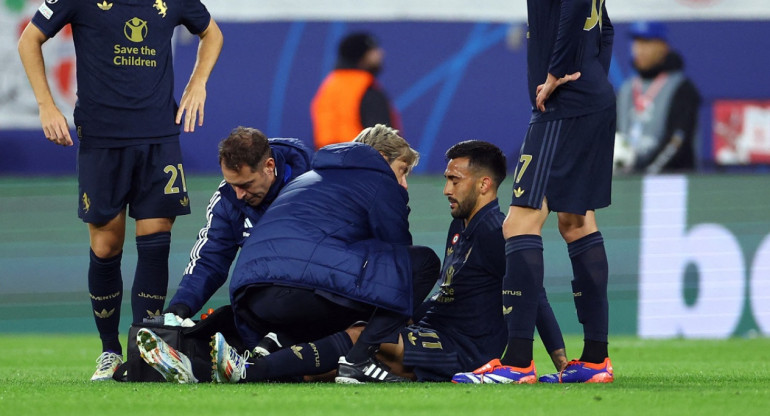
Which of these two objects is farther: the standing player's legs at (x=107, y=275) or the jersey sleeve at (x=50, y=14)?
the standing player's legs at (x=107, y=275)

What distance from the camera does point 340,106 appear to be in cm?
1113

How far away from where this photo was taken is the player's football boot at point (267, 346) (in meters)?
4.86

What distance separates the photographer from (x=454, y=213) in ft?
16.6

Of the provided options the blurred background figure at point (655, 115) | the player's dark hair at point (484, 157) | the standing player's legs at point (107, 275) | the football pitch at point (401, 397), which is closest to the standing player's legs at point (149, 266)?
the standing player's legs at point (107, 275)

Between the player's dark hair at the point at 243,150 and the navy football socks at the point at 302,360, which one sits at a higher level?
the player's dark hair at the point at 243,150

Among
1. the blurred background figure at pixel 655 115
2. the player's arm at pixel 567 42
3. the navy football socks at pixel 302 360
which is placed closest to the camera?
the player's arm at pixel 567 42

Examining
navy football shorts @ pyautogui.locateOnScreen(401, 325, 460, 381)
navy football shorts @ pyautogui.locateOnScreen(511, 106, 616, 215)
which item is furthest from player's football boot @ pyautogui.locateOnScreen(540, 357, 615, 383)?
navy football shorts @ pyautogui.locateOnScreen(511, 106, 616, 215)

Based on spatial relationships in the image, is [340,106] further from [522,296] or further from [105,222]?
[522,296]

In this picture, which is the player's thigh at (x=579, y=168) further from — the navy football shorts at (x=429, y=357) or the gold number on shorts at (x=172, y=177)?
the gold number on shorts at (x=172, y=177)

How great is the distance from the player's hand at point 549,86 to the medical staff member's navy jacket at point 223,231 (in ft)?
4.16

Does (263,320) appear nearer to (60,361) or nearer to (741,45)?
(60,361)

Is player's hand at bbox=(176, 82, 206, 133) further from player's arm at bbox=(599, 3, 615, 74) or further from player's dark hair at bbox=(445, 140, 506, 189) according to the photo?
player's arm at bbox=(599, 3, 615, 74)

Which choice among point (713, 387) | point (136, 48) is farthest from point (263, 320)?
point (713, 387)

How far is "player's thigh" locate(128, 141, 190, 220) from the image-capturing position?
5391 millimetres
